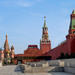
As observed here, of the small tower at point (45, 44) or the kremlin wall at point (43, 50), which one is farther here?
the small tower at point (45, 44)

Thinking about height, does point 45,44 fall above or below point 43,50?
above

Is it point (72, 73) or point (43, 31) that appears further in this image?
point (43, 31)

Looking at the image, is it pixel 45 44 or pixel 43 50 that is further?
pixel 45 44

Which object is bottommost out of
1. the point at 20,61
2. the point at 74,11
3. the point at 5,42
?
the point at 20,61

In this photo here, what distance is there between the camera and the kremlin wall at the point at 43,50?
3174cm

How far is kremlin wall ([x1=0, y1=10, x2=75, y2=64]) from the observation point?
104ft

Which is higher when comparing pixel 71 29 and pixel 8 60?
pixel 71 29

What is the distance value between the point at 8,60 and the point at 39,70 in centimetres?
4262

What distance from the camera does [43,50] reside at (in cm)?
6988

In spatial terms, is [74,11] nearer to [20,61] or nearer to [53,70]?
[20,61]

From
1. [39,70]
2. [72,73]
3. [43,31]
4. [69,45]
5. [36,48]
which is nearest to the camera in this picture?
[72,73]

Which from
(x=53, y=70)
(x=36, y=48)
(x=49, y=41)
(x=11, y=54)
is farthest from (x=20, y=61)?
(x=53, y=70)

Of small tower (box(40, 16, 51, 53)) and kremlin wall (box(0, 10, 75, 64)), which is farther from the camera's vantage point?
small tower (box(40, 16, 51, 53))

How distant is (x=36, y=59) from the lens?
57688 mm
